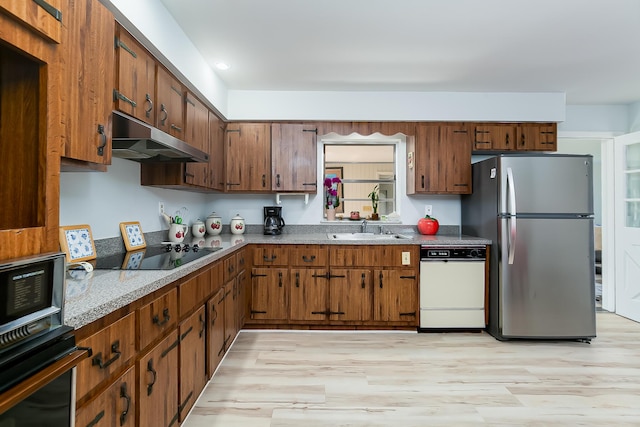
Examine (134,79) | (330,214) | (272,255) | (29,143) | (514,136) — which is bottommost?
(272,255)

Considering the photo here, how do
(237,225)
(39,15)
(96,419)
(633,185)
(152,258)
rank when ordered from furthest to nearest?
(633,185) → (237,225) → (152,258) → (96,419) → (39,15)

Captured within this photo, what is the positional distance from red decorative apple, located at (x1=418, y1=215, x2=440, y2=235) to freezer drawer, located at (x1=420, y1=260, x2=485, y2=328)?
560mm

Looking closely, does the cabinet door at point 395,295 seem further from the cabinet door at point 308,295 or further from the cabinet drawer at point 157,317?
the cabinet drawer at point 157,317

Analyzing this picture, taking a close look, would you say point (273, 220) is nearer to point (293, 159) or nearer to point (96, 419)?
point (293, 159)

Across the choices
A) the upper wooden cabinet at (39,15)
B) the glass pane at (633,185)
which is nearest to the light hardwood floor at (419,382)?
the glass pane at (633,185)

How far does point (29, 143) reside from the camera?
947 mm

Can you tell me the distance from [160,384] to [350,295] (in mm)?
2031

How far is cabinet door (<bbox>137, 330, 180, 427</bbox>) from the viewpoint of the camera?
1.35 meters

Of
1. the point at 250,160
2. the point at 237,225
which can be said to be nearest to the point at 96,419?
the point at 237,225

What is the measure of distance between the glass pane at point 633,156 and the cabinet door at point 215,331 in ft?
14.8

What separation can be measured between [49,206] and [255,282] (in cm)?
243

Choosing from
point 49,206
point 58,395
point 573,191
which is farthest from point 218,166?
point 573,191

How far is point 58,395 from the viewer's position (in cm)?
82

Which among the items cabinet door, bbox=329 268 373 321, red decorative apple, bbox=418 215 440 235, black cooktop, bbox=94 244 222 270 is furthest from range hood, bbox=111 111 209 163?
red decorative apple, bbox=418 215 440 235
